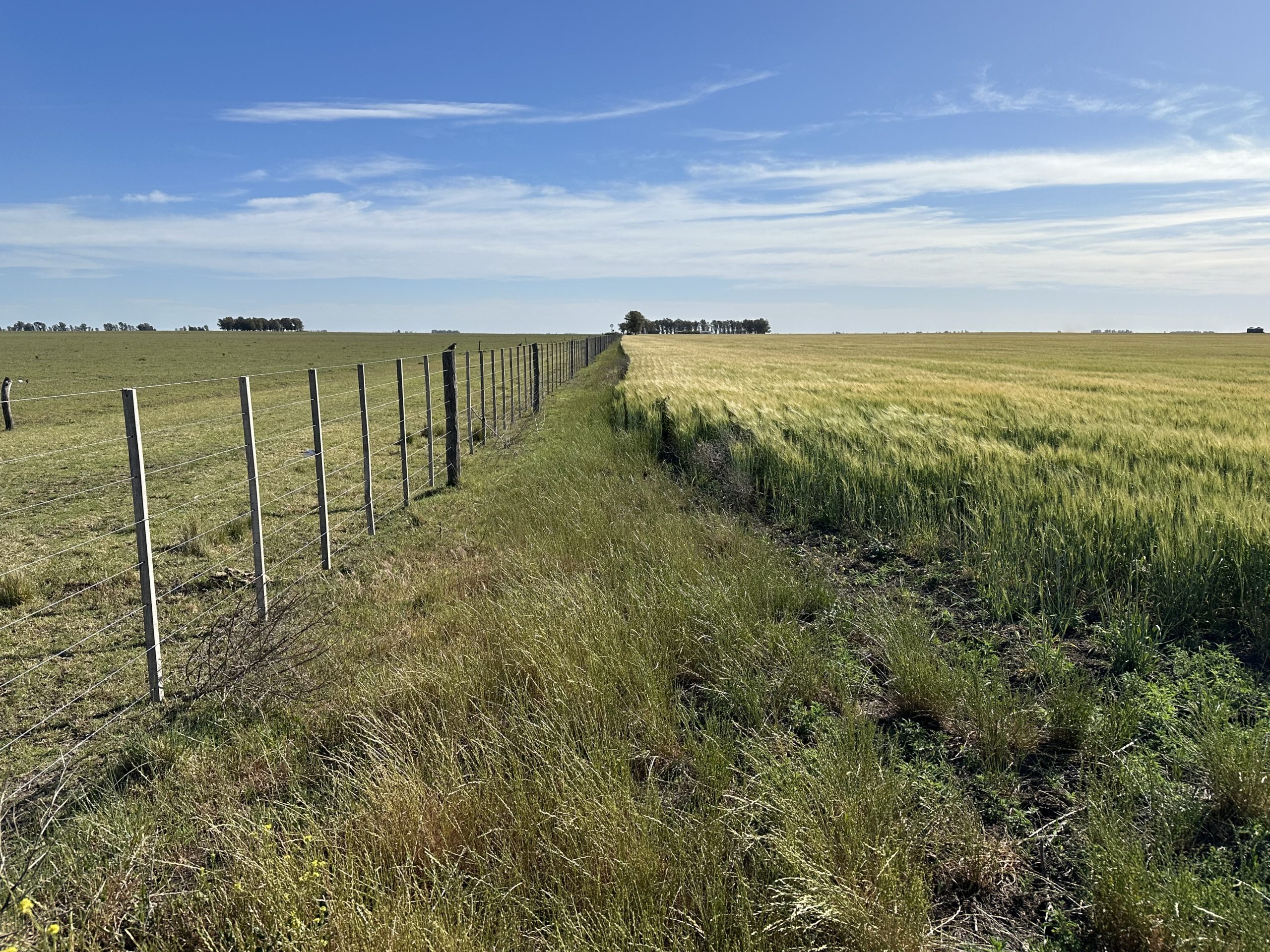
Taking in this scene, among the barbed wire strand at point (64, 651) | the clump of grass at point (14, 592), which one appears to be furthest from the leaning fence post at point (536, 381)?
the barbed wire strand at point (64, 651)

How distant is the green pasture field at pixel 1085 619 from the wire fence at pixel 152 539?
3.97m

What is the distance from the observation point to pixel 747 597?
4.43 m

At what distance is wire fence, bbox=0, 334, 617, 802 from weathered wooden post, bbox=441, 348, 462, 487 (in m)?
0.03

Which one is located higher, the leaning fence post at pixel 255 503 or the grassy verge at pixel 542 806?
the leaning fence post at pixel 255 503

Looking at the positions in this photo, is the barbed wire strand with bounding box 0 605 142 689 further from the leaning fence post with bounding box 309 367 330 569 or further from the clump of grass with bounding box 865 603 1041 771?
the clump of grass with bounding box 865 603 1041 771

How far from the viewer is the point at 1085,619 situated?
14.1ft

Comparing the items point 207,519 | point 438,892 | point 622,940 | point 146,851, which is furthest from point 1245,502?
point 207,519

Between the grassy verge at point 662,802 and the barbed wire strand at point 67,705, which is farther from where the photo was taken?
the barbed wire strand at point 67,705

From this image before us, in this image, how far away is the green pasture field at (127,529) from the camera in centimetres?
439

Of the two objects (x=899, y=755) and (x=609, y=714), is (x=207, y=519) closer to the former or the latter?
(x=609, y=714)

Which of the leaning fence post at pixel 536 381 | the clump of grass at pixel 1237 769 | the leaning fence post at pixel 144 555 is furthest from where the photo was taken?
the leaning fence post at pixel 536 381

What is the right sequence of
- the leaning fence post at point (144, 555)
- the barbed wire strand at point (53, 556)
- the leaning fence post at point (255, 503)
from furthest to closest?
the leaning fence post at point (255, 503) < the leaning fence post at point (144, 555) < the barbed wire strand at point (53, 556)

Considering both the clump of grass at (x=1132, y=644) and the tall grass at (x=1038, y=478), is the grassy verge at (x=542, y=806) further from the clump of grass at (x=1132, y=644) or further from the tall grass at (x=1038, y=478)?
the tall grass at (x=1038, y=478)

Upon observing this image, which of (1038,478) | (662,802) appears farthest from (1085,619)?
(662,802)
